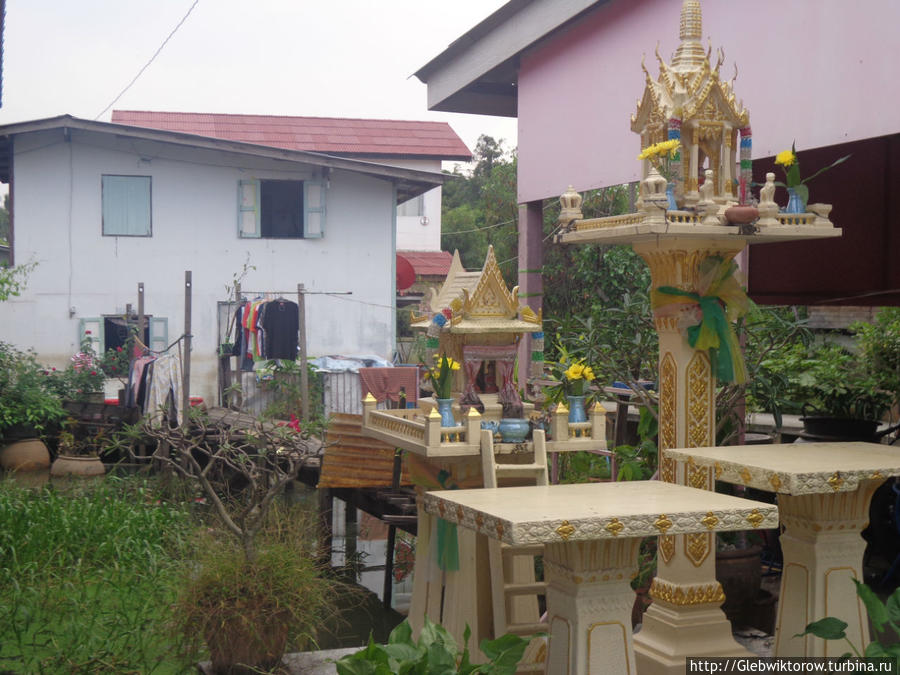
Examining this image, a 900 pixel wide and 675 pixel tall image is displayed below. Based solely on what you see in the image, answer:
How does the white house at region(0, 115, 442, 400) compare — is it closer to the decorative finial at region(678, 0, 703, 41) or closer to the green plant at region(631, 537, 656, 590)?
the green plant at region(631, 537, 656, 590)

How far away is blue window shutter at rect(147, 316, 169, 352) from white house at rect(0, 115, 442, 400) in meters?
0.03

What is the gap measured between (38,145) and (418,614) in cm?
1452

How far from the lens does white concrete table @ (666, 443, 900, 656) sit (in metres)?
5.96

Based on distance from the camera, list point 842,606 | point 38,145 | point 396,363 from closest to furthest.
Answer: point 842,606 < point 38,145 < point 396,363

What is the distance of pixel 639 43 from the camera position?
8.87 metres

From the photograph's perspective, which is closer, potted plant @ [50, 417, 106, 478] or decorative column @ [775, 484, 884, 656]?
decorative column @ [775, 484, 884, 656]

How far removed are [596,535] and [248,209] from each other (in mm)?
15974

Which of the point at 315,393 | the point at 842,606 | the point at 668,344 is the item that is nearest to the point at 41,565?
the point at 668,344

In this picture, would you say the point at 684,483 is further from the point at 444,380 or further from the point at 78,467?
the point at 78,467

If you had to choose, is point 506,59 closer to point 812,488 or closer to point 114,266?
point 812,488

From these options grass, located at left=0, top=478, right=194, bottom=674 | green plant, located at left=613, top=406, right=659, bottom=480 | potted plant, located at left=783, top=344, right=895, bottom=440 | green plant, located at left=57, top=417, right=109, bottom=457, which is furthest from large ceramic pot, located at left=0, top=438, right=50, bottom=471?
potted plant, located at left=783, top=344, right=895, bottom=440

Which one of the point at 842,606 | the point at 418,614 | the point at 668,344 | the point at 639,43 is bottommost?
the point at 418,614

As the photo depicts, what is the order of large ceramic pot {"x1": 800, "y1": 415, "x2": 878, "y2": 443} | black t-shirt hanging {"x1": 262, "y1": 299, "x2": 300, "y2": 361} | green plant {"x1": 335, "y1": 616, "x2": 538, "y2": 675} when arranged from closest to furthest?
green plant {"x1": 335, "y1": 616, "x2": 538, "y2": 675}, large ceramic pot {"x1": 800, "y1": 415, "x2": 878, "y2": 443}, black t-shirt hanging {"x1": 262, "y1": 299, "x2": 300, "y2": 361}

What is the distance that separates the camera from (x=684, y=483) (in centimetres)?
664
